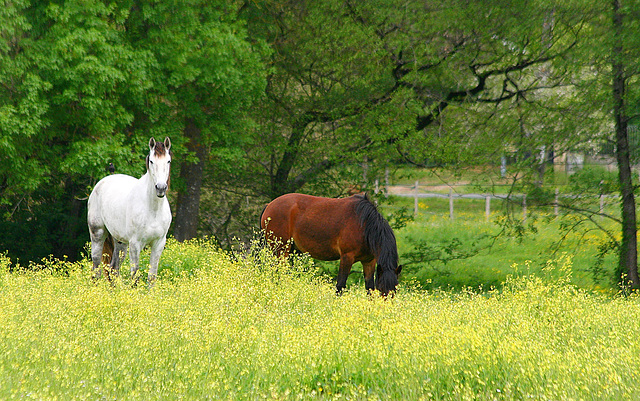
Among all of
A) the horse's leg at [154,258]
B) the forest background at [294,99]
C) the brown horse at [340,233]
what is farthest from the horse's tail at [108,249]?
the forest background at [294,99]

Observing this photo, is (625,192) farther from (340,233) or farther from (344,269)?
(344,269)

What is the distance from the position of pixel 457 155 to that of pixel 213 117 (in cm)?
618

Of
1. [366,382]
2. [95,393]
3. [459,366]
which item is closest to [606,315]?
[459,366]

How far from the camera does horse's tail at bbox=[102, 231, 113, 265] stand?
396 inches

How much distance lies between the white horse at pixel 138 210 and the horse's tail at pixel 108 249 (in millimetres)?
390

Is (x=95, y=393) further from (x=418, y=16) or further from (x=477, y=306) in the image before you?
(x=418, y=16)

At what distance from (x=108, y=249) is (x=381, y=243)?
4658 mm

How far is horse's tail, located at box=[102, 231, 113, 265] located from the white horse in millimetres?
390

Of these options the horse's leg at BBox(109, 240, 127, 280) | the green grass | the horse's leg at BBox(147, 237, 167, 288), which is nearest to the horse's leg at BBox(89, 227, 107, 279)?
the horse's leg at BBox(109, 240, 127, 280)

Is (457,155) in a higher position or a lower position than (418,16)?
lower

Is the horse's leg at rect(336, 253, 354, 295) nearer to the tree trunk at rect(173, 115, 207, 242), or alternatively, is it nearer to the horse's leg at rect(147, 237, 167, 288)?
the horse's leg at rect(147, 237, 167, 288)

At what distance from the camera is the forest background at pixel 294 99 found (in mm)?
12773

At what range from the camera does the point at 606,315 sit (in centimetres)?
677

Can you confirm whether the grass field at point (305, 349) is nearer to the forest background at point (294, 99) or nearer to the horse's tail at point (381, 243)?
the horse's tail at point (381, 243)
